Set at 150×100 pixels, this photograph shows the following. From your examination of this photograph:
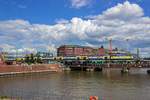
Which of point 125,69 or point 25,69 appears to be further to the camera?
point 125,69

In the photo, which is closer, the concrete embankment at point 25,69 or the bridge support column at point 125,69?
the concrete embankment at point 25,69

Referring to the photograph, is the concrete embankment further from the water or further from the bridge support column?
the water

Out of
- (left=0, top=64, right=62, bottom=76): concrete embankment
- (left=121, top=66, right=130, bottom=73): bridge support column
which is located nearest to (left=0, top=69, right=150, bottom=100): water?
(left=0, top=64, right=62, bottom=76): concrete embankment

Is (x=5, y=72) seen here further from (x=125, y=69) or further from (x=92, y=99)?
(x=92, y=99)

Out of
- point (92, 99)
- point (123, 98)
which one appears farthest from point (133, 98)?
point (92, 99)

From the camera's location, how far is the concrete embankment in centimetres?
12091

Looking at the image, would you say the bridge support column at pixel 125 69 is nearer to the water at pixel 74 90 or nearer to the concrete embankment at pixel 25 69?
the concrete embankment at pixel 25 69

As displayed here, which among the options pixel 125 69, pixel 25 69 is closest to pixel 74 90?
pixel 25 69

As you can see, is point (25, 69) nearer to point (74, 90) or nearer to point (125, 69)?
point (125, 69)

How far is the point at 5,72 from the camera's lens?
120 m

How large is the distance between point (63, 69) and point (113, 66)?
88.1ft

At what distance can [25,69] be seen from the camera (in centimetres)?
13888

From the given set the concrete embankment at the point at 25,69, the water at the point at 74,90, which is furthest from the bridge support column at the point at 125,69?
the water at the point at 74,90

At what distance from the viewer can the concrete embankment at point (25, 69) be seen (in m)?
121
